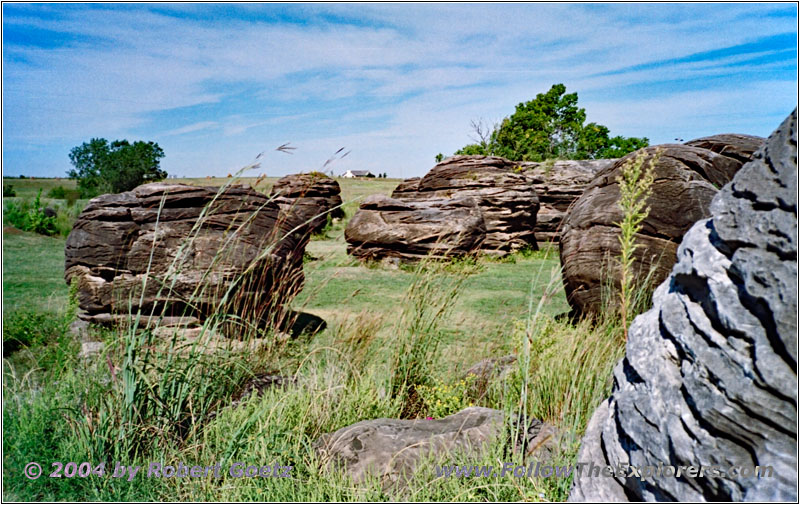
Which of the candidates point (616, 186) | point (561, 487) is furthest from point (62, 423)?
point (616, 186)

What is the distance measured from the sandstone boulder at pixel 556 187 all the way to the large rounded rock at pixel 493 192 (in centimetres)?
53

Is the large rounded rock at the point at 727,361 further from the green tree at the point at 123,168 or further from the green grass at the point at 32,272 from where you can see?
the green tree at the point at 123,168

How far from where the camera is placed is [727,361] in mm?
1705

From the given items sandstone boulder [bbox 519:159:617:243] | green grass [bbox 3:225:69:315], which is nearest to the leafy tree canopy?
sandstone boulder [bbox 519:159:617:243]

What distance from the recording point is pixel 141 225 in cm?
680

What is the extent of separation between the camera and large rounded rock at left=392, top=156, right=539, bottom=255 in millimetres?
14812

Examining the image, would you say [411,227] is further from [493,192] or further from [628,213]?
[628,213]

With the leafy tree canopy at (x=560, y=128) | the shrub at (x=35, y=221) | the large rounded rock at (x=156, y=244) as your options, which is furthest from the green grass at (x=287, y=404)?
the leafy tree canopy at (x=560, y=128)

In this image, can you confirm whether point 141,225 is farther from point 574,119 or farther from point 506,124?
point 574,119

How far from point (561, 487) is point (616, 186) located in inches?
178

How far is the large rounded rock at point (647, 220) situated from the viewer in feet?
19.4

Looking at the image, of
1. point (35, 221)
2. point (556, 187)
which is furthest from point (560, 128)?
point (35, 221)

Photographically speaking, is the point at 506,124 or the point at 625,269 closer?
the point at 625,269

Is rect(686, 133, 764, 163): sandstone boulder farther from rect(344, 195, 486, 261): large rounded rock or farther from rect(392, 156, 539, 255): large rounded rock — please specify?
rect(392, 156, 539, 255): large rounded rock
